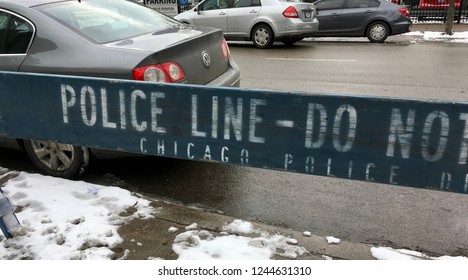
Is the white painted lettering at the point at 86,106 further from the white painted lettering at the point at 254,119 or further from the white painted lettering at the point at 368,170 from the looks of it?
the white painted lettering at the point at 368,170

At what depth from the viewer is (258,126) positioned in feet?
9.98

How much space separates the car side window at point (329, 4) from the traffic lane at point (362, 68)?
132 cm

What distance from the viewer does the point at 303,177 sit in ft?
14.4

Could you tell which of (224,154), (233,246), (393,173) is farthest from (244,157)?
(393,173)

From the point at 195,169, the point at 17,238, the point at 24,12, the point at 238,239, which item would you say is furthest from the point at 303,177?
the point at 24,12

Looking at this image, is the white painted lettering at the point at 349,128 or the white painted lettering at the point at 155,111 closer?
the white painted lettering at the point at 349,128

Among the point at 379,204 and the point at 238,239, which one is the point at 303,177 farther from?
the point at 238,239

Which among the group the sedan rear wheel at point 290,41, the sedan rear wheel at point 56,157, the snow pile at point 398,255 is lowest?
the snow pile at point 398,255

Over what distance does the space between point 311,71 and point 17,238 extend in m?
7.24

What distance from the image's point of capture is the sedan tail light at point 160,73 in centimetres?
367

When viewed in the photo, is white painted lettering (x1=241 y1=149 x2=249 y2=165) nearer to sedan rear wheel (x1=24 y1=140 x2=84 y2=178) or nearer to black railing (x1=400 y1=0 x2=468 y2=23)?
sedan rear wheel (x1=24 y1=140 x2=84 y2=178)

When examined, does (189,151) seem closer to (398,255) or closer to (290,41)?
(398,255)

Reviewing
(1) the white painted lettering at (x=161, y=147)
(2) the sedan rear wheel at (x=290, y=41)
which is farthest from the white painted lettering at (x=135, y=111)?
(2) the sedan rear wheel at (x=290, y=41)

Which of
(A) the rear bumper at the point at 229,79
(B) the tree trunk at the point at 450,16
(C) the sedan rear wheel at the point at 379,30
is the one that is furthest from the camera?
(B) the tree trunk at the point at 450,16
